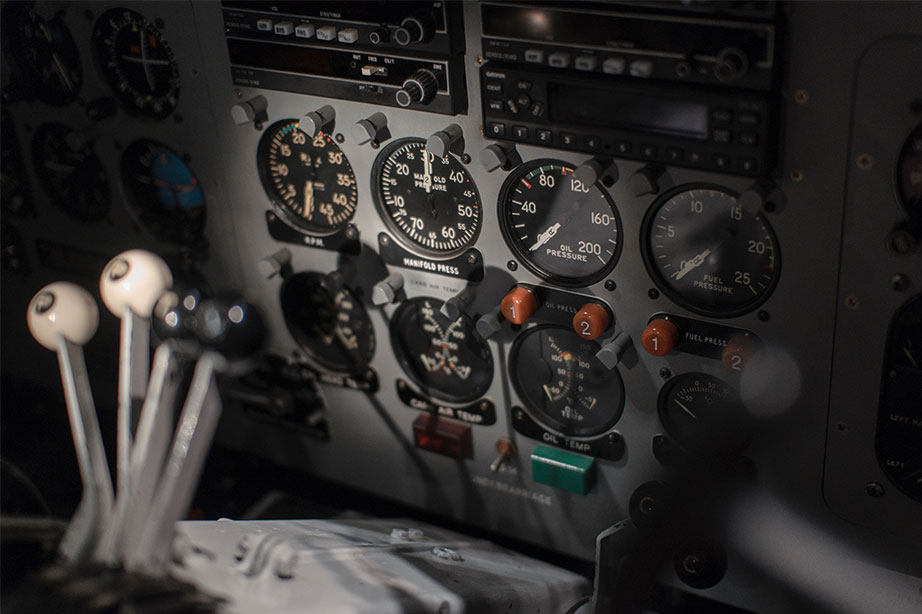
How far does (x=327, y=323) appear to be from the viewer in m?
3.31

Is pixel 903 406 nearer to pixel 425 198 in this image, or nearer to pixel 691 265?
pixel 691 265

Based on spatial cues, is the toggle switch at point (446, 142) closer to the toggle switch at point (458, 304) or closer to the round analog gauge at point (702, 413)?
the toggle switch at point (458, 304)

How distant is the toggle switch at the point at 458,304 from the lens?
2850mm

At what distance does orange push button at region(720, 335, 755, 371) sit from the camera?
2510 mm

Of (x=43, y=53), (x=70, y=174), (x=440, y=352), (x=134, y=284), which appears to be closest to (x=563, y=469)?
(x=440, y=352)

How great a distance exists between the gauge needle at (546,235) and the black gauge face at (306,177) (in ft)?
1.88

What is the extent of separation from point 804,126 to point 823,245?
285 mm

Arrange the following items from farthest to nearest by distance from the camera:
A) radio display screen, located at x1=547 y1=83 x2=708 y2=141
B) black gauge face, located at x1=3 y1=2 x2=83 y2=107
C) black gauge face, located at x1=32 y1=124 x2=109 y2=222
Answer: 1. black gauge face, located at x1=32 y1=124 x2=109 y2=222
2. black gauge face, located at x1=3 y1=2 x2=83 y2=107
3. radio display screen, located at x1=547 y1=83 x2=708 y2=141

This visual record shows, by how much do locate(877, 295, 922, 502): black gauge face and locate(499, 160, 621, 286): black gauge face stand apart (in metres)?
0.71

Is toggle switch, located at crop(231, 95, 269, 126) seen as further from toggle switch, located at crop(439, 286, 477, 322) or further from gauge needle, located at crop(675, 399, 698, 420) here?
gauge needle, located at crop(675, 399, 698, 420)

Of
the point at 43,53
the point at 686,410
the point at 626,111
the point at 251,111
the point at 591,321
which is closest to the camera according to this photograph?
the point at 626,111

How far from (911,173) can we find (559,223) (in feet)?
2.87

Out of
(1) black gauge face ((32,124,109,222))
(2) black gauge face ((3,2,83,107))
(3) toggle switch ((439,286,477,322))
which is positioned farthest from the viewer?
(1) black gauge face ((32,124,109,222))

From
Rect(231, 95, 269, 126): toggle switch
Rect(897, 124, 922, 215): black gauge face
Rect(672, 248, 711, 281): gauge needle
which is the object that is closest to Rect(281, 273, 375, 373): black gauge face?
Rect(231, 95, 269, 126): toggle switch
